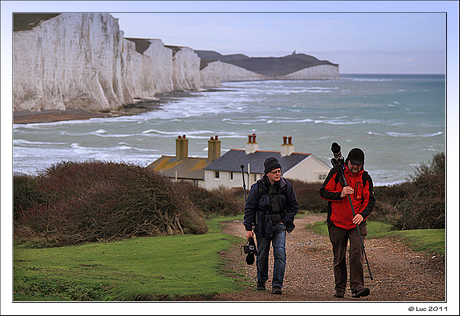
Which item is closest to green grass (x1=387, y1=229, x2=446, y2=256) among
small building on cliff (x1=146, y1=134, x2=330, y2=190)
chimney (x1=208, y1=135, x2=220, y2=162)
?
small building on cliff (x1=146, y1=134, x2=330, y2=190)

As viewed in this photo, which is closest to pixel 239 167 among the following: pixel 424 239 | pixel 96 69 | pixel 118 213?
pixel 118 213

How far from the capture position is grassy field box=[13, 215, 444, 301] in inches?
303

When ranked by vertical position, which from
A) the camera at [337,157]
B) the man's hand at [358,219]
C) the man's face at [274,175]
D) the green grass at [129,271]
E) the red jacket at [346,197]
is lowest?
the green grass at [129,271]

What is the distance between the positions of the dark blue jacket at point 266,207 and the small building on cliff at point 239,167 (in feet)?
86.6

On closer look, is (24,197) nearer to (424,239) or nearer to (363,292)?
(424,239)

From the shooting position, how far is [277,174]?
6.88 meters

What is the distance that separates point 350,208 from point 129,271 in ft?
16.6

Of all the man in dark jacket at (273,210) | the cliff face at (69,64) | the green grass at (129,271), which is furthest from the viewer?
the cliff face at (69,64)

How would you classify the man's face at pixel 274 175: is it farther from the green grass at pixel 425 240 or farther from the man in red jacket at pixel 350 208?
the green grass at pixel 425 240

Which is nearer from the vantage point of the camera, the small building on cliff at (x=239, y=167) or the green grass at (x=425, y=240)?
the green grass at (x=425, y=240)

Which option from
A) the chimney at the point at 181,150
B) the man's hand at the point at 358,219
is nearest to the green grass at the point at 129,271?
the man's hand at the point at 358,219

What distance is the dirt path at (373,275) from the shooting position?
7.20 meters

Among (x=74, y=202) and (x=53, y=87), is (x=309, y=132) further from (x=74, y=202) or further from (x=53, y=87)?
(x=74, y=202)

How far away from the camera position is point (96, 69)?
52.0 metres
